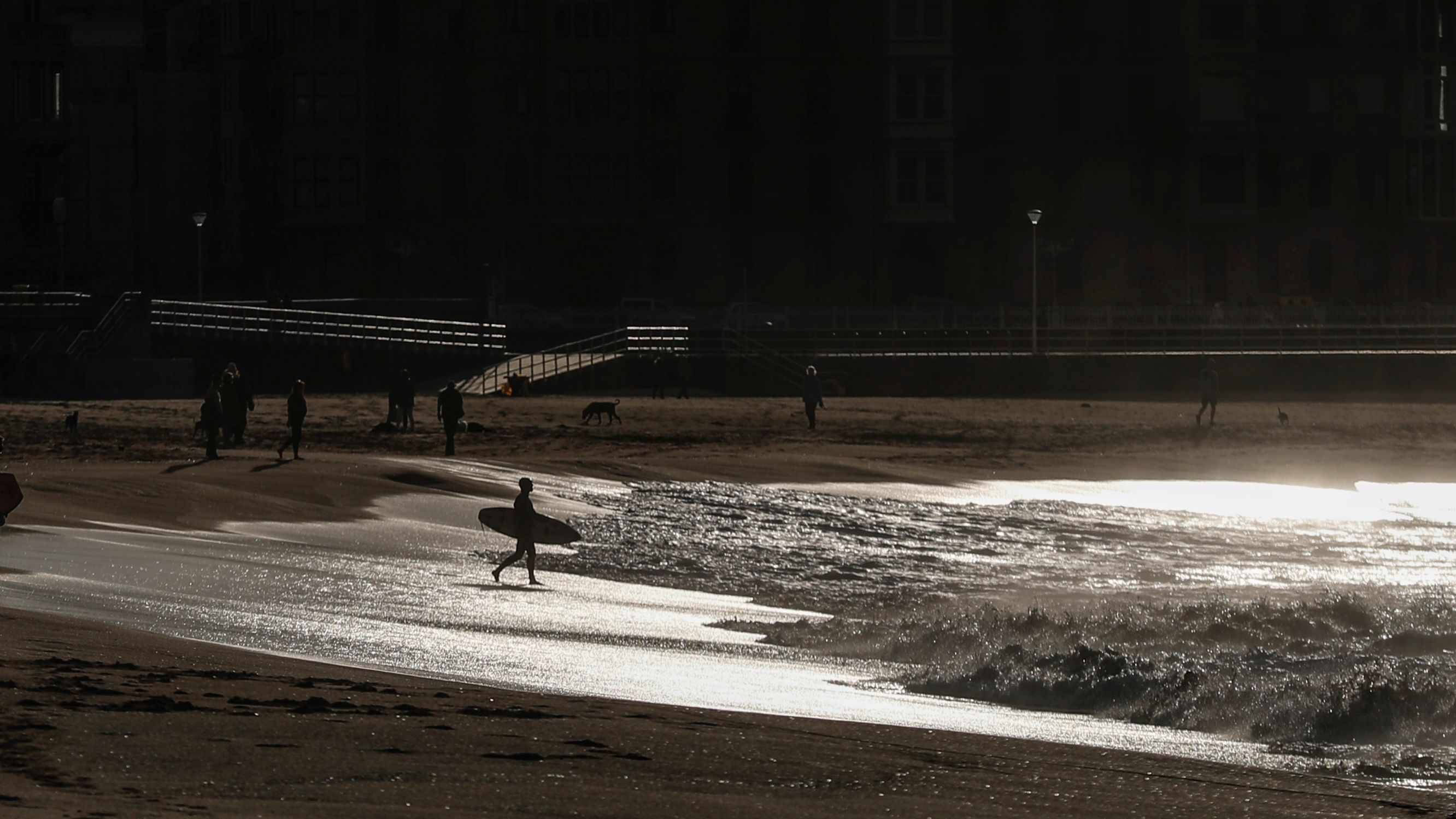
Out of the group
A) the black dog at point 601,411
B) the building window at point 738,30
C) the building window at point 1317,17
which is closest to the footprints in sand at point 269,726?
the black dog at point 601,411

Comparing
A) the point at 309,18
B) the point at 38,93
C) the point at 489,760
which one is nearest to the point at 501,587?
the point at 489,760

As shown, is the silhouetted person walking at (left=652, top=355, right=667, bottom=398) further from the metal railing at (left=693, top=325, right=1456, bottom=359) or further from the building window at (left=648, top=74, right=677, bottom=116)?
the building window at (left=648, top=74, right=677, bottom=116)

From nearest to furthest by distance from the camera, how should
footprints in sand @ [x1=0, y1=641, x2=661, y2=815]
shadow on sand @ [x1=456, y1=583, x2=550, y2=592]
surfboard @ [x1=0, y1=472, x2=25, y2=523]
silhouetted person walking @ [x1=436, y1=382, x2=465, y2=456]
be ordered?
footprints in sand @ [x1=0, y1=641, x2=661, y2=815], surfboard @ [x1=0, y1=472, x2=25, y2=523], shadow on sand @ [x1=456, y1=583, x2=550, y2=592], silhouetted person walking @ [x1=436, y1=382, x2=465, y2=456]

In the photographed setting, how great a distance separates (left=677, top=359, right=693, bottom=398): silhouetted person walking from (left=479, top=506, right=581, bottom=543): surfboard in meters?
26.0

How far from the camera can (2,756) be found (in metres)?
8.95

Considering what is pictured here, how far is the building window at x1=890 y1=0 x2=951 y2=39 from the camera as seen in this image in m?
65.6

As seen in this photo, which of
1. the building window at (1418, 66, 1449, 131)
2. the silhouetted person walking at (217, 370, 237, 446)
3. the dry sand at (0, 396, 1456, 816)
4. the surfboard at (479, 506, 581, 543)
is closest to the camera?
the dry sand at (0, 396, 1456, 816)

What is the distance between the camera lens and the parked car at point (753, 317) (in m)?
54.1

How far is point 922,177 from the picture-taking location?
65.4m

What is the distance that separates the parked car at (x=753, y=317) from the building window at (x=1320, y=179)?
2106 centimetres

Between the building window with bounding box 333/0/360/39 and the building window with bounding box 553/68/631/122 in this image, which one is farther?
the building window with bounding box 553/68/631/122

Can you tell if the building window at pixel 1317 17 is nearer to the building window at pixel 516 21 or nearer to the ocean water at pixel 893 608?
the building window at pixel 516 21

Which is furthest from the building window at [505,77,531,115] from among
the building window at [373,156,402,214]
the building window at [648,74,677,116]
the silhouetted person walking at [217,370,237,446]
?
the silhouetted person walking at [217,370,237,446]

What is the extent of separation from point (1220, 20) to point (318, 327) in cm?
3452
